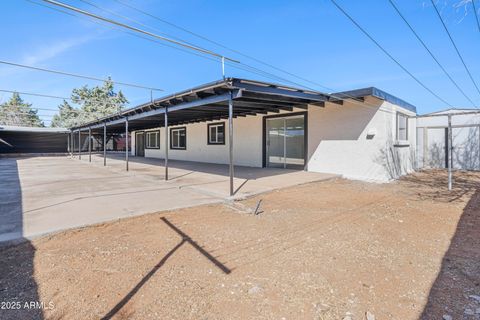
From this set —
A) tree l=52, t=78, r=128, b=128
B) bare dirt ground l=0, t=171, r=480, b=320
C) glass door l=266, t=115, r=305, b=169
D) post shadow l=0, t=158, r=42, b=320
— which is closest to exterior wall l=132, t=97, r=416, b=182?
glass door l=266, t=115, r=305, b=169

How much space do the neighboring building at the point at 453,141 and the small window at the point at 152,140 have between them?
51.9ft

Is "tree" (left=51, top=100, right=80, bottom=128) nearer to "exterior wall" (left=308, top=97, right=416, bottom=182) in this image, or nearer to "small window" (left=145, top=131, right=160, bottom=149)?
"small window" (left=145, top=131, right=160, bottom=149)

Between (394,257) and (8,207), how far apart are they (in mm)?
6278

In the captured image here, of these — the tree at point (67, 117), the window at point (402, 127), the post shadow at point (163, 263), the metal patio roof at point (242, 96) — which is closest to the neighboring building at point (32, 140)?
the metal patio roof at point (242, 96)

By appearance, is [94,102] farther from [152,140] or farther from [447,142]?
[447,142]

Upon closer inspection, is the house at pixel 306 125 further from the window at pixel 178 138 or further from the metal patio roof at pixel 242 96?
the window at pixel 178 138

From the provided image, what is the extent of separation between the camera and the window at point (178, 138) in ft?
52.7

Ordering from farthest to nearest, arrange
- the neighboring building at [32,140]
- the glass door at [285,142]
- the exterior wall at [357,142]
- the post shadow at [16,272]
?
the neighboring building at [32,140]
the glass door at [285,142]
the exterior wall at [357,142]
the post shadow at [16,272]

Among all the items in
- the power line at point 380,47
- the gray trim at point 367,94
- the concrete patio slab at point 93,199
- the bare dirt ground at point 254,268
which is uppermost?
the power line at point 380,47

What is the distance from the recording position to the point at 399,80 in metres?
12.7

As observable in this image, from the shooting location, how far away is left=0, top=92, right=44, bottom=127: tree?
3855 centimetres

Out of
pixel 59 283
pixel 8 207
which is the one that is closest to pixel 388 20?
pixel 59 283

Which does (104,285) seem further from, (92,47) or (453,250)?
(92,47)

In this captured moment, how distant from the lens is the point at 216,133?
1373cm
